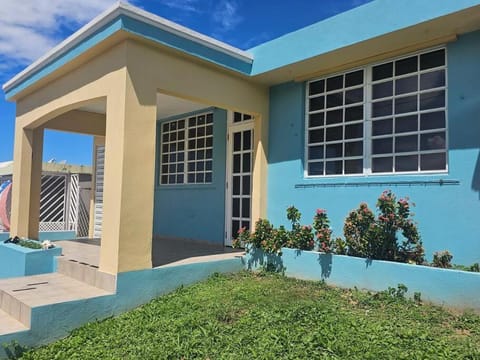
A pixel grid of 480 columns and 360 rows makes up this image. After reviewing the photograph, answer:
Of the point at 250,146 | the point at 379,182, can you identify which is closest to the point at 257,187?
the point at 250,146

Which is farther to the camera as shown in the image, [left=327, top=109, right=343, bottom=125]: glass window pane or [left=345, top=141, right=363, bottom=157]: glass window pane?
[left=327, top=109, right=343, bottom=125]: glass window pane

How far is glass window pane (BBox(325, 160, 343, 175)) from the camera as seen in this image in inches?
256

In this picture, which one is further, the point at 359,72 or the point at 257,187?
the point at 257,187

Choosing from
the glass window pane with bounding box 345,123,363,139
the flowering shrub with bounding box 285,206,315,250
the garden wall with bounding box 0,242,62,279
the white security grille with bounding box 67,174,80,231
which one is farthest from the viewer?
the white security grille with bounding box 67,174,80,231

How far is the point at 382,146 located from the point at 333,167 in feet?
3.08

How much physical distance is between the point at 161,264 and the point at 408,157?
13.6 ft

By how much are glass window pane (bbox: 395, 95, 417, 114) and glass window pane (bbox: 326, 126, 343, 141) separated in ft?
3.34

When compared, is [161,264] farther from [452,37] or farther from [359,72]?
[452,37]

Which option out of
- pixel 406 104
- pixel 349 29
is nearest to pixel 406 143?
pixel 406 104

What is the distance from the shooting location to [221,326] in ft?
13.8

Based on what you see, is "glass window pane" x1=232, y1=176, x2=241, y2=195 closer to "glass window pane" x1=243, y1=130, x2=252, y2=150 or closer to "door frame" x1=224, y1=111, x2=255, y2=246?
"door frame" x1=224, y1=111, x2=255, y2=246

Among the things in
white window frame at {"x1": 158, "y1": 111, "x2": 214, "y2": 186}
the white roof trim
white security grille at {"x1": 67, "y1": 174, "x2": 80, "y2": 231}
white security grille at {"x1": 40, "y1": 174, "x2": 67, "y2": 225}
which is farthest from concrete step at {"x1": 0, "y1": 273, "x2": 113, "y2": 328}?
white security grille at {"x1": 40, "y1": 174, "x2": 67, "y2": 225}

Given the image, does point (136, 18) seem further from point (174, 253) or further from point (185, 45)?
point (174, 253)

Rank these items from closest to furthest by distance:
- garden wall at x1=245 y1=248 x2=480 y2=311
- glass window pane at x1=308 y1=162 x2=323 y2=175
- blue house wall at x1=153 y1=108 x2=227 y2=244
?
garden wall at x1=245 y1=248 x2=480 y2=311
glass window pane at x1=308 y1=162 x2=323 y2=175
blue house wall at x1=153 y1=108 x2=227 y2=244
